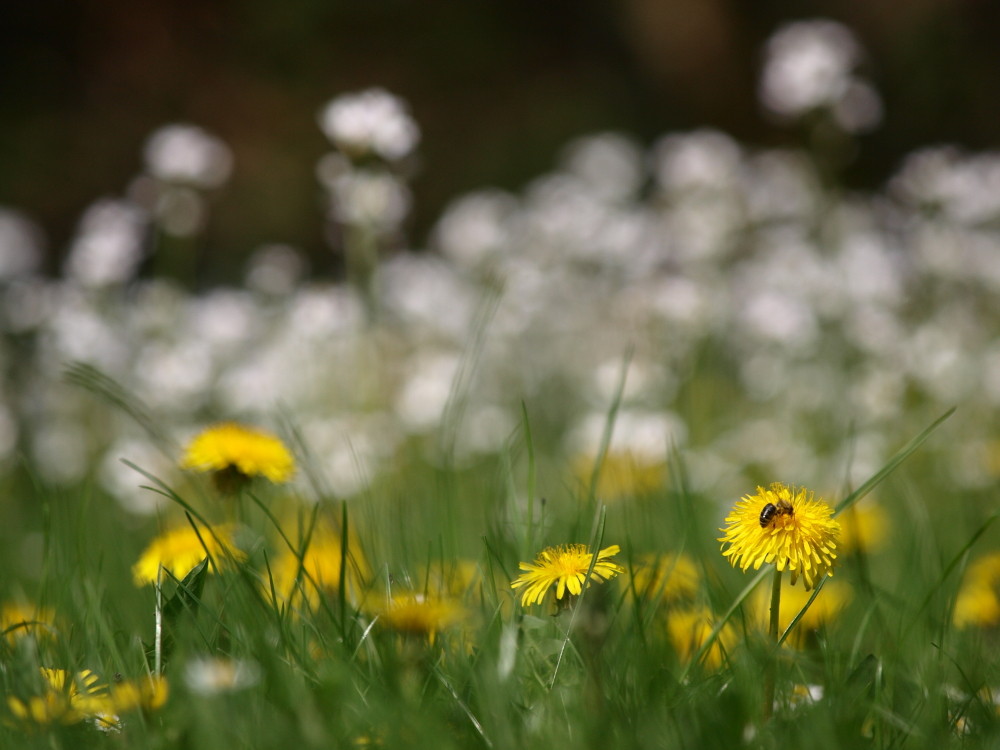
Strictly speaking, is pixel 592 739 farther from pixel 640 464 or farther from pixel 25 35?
pixel 25 35

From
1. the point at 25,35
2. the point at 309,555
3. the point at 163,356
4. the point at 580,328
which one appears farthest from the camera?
the point at 25,35

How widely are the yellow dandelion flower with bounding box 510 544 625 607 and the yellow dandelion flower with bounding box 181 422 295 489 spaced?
438 mm

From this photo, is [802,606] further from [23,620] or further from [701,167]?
[701,167]

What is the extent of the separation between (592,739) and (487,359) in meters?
3.23

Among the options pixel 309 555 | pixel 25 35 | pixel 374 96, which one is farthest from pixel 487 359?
pixel 25 35

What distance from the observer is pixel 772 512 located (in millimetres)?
975

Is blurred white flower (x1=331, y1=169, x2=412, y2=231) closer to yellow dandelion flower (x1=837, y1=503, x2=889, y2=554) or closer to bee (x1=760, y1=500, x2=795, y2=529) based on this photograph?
yellow dandelion flower (x1=837, y1=503, x2=889, y2=554)

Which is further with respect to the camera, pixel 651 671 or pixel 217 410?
pixel 217 410

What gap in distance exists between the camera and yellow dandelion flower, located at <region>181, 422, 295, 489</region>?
1324mm

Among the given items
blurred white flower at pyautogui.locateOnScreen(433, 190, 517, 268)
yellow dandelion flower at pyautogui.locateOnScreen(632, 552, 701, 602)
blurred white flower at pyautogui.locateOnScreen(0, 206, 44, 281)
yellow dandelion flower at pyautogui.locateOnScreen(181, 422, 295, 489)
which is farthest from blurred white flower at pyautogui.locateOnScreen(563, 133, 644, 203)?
yellow dandelion flower at pyautogui.locateOnScreen(181, 422, 295, 489)

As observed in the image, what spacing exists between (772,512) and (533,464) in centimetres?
31

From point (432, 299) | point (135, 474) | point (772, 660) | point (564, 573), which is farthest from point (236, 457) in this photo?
point (432, 299)

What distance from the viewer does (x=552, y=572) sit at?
103 cm

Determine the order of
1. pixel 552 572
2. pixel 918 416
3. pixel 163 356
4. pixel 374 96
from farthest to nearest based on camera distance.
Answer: pixel 163 356 < pixel 918 416 < pixel 374 96 < pixel 552 572
